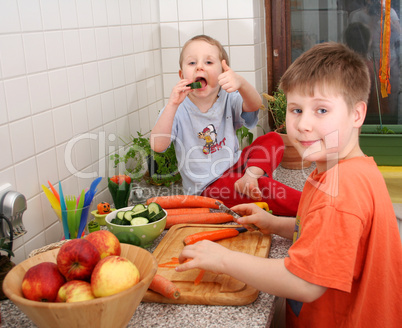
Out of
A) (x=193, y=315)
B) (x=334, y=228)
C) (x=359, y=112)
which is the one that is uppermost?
(x=359, y=112)

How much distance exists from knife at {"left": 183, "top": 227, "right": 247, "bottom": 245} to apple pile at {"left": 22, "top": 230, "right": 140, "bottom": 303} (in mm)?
378

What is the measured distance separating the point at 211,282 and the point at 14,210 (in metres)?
0.52

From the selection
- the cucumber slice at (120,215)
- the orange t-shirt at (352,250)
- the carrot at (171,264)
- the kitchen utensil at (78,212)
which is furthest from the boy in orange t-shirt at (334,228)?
the kitchen utensil at (78,212)

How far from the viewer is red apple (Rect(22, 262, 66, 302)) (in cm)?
93

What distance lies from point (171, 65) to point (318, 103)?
128 centimetres

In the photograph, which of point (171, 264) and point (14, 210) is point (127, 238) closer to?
point (171, 264)

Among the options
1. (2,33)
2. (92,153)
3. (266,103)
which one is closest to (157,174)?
(92,153)

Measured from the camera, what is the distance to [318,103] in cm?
105

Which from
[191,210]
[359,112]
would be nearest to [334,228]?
[359,112]

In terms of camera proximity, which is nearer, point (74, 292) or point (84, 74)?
point (74, 292)

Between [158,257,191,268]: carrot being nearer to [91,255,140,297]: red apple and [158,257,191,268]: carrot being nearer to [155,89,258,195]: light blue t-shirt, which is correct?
[91,255,140,297]: red apple

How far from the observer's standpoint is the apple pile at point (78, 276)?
92 cm

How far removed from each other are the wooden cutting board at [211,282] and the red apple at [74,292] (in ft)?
0.67

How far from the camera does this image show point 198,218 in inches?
61.1
